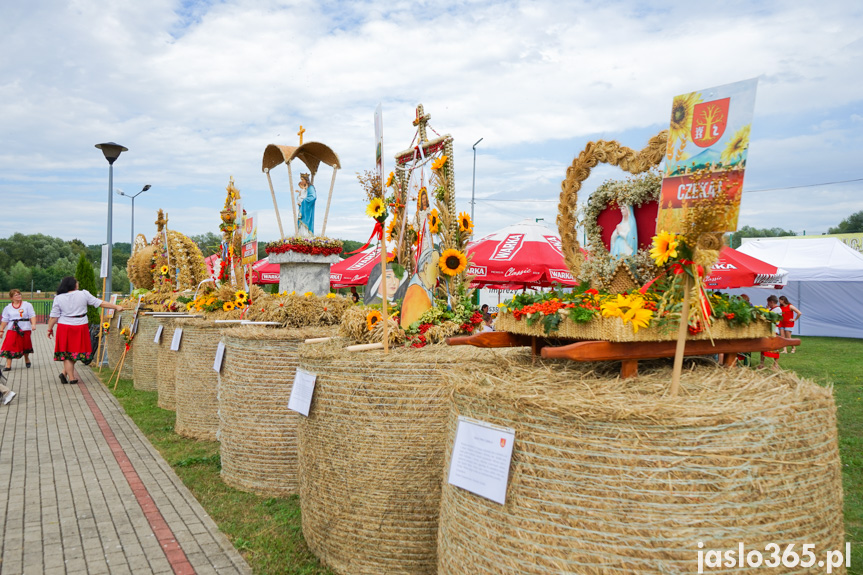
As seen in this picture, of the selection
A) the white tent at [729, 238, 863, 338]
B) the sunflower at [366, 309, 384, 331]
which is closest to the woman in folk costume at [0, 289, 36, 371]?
A: the sunflower at [366, 309, 384, 331]

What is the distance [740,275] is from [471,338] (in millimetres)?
5890

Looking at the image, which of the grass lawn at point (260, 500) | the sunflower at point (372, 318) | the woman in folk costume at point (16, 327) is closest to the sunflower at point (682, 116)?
the grass lawn at point (260, 500)

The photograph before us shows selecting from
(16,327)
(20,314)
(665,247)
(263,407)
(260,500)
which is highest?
(665,247)

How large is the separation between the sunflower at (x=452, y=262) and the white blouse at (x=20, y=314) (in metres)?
10.8

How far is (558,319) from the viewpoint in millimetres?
2631

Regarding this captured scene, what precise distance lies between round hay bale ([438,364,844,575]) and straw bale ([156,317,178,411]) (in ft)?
23.0

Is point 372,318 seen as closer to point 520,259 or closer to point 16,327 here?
point 520,259

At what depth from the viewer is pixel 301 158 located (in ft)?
24.7

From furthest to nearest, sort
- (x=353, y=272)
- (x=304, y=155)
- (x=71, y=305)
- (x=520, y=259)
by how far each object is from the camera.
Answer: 1. (x=353, y=272)
2. (x=71, y=305)
3. (x=520, y=259)
4. (x=304, y=155)

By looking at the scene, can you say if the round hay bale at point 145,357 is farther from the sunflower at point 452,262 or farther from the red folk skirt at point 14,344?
the sunflower at point 452,262

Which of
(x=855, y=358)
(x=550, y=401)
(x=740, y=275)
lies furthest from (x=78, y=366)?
(x=855, y=358)

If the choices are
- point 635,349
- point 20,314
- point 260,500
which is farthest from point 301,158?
point 20,314

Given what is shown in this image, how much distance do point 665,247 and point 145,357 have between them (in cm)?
971

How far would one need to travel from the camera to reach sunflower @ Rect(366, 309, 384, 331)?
4312 millimetres
